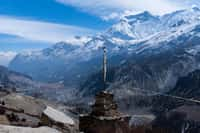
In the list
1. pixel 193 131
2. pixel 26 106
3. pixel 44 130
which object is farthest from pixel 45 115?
pixel 193 131

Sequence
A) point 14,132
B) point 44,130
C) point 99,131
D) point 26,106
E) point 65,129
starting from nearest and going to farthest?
point 14,132
point 44,130
point 99,131
point 65,129
point 26,106

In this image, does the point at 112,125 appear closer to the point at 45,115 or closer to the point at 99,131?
the point at 99,131

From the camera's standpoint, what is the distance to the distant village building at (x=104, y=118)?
56.0ft

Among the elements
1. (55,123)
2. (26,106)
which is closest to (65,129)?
(55,123)

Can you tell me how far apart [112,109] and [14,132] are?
517cm

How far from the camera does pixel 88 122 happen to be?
17469 mm

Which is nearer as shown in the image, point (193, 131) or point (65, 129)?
point (65, 129)

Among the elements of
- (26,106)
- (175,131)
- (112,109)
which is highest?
(112,109)

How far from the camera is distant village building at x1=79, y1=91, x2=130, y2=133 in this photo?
17078mm

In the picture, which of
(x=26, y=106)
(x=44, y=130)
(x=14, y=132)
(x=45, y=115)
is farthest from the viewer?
(x=26, y=106)

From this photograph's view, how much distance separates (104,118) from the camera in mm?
17203

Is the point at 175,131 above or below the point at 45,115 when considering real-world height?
below

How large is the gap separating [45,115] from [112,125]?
3.66 m

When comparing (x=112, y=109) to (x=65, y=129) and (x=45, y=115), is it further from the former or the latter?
(x=45, y=115)
